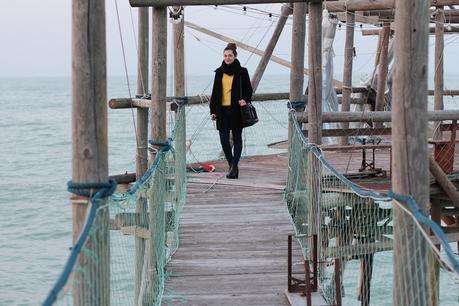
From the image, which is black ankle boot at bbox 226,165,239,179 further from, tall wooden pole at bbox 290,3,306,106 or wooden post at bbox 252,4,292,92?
wooden post at bbox 252,4,292,92

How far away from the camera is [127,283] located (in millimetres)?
21375

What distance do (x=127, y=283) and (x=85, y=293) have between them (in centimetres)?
1539

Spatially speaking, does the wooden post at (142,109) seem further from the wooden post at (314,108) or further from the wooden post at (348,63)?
the wooden post at (348,63)

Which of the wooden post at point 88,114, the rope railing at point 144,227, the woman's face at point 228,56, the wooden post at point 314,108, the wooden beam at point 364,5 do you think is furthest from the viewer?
the wooden beam at point 364,5

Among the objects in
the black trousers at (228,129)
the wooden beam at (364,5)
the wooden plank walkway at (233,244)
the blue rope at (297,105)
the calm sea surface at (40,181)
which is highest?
the wooden beam at (364,5)

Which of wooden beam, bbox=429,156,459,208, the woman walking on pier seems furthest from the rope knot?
the woman walking on pier

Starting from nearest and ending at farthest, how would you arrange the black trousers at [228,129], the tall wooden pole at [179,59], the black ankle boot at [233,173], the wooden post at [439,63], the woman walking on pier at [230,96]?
the woman walking on pier at [230,96] < the black trousers at [228,129] < the black ankle boot at [233,173] < the tall wooden pole at [179,59] < the wooden post at [439,63]

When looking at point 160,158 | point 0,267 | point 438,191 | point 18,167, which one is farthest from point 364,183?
point 18,167

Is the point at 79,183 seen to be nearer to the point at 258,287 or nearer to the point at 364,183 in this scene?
the point at 258,287

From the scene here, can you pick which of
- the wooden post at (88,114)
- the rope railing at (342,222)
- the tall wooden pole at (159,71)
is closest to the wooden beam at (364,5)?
the rope railing at (342,222)

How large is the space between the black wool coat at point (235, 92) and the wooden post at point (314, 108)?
2429 mm

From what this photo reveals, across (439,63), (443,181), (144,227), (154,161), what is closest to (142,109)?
(144,227)

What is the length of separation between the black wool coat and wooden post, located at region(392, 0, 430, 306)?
6289 mm

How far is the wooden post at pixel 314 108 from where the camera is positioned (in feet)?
31.9
